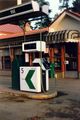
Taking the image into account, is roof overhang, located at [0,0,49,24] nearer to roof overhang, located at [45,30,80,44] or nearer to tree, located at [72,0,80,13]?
roof overhang, located at [45,30,80,44]

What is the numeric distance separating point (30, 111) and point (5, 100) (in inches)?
111

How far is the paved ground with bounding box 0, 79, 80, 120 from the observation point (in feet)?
33.0

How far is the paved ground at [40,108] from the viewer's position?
1006cm

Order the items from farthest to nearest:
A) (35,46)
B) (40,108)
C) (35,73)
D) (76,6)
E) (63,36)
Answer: (76,6) < (63,36) < (35,46) < (35,73) < (40,108)

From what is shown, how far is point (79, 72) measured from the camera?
24062 millimetres

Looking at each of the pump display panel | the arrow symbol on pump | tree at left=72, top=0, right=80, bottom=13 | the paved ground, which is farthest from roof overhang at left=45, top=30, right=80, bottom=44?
tree at left=72, top=0, right=80, bottom=13

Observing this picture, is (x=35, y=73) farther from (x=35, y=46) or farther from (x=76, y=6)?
(x=76, y=6)

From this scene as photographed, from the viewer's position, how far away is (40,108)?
11531 mm

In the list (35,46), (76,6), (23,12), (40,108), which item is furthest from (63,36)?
(76,6)

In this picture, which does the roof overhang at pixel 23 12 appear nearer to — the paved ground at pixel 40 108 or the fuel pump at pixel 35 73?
the fuel pump at pixel 35 73

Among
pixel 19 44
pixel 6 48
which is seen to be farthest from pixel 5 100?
pixel 6 48

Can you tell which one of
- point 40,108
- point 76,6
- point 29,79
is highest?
point 76,6

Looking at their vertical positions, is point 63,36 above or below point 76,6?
below

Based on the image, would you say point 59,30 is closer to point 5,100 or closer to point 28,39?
point 28,39
